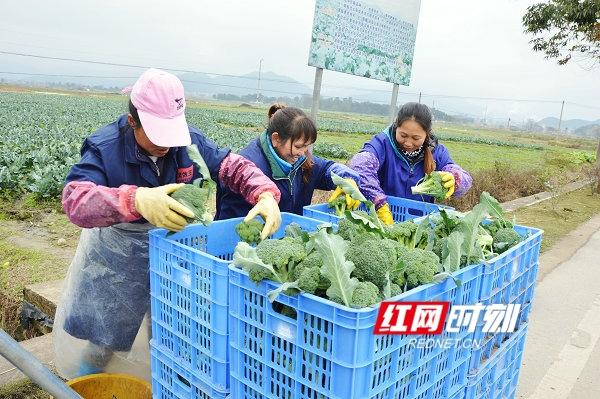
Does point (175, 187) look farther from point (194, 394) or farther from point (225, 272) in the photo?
point (194, 394)

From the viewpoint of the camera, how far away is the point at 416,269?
1.44 meters

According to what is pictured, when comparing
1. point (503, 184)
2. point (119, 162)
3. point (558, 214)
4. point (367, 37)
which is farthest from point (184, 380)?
point (503, 184)

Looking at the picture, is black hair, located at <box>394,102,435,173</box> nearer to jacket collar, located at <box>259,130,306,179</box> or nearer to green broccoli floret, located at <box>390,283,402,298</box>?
jacket collar, located at <box>259,130,306,179</box>

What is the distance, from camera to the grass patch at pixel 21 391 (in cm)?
251

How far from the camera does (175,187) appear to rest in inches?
68.4

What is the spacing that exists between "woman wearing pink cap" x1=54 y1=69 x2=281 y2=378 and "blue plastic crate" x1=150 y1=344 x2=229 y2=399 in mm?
476

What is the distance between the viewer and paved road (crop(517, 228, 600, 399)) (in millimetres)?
3105

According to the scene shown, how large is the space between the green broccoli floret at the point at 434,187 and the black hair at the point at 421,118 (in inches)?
10.4

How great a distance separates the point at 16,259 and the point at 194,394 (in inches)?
138

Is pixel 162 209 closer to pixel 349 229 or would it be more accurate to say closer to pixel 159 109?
pixel 159 109

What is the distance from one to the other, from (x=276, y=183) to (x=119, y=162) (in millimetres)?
963

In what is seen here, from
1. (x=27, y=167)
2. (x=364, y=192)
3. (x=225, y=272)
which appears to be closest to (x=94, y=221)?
(x=225, y=272)

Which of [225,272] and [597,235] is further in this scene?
[597,235]

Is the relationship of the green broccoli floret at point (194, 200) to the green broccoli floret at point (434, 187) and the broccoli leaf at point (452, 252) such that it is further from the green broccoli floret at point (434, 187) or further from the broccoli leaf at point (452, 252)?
the green broccoli floret at point (434, 187)
